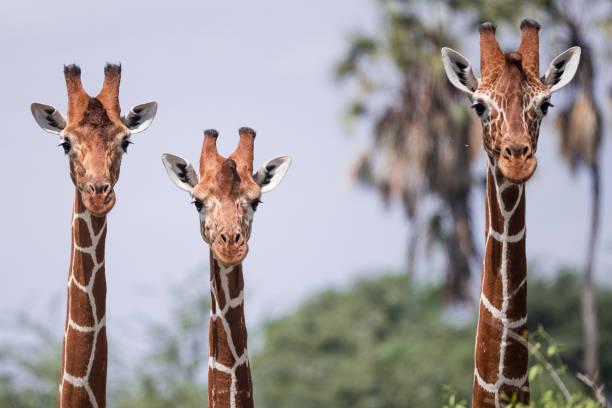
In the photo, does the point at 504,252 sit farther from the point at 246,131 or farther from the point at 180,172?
the point at 180,172

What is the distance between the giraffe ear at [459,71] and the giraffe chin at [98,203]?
314cm

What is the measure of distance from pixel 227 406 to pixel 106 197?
2.11 metres

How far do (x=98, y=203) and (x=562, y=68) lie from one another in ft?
13.7

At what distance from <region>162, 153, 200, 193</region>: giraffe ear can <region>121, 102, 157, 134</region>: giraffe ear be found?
0.94 m

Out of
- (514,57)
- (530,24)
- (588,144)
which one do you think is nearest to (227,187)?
(514,57)

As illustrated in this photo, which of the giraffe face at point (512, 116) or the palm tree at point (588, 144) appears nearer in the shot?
the giraffe face at point (512, 116)

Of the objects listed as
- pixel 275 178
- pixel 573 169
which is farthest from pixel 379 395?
pixel 275 178

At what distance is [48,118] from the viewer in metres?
8.83

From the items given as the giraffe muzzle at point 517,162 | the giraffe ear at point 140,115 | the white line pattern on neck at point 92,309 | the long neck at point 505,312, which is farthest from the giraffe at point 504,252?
the white line pattern on neck at point 92,309

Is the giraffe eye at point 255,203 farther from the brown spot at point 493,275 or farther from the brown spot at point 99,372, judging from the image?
the brown spot at point 493,275

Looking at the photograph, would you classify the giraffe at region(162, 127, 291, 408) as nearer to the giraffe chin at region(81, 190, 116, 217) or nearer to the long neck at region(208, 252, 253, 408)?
the long neck at region(208, 252, 253, 408)

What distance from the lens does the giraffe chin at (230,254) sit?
294 inches

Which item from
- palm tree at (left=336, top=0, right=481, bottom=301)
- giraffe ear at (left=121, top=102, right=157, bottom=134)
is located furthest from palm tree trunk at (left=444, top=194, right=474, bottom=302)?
giraffe ear at (left=121, top=102, right=157, bottom=134)

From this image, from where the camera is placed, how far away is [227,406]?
7730 millimetres
